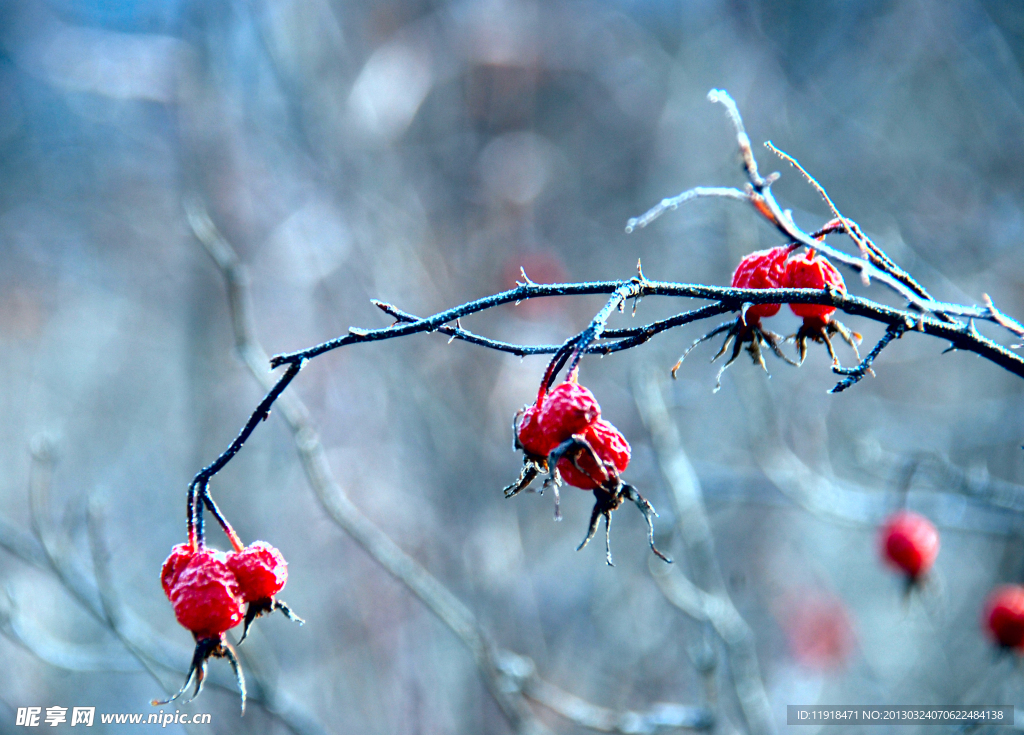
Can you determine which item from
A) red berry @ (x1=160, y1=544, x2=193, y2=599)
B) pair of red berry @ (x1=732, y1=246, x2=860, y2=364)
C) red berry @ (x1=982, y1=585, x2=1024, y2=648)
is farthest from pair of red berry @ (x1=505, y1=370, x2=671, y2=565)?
red berry @ (x1=982, y1=585, x2=1024, y2=648)

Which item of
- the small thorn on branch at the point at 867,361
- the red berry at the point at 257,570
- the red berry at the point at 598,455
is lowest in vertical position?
the red berry at the point at 257,570

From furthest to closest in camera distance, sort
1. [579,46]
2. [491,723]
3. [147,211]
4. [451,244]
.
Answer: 1. [147,211]
2. [579,46]
3. [451,244]
4. [491,723]

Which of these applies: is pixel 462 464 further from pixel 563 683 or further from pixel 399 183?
pixel 399 183

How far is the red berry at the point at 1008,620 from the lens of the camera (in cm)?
243

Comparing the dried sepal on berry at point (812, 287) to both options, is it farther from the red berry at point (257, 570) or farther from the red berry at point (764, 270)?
the red berry at point (257, 570)

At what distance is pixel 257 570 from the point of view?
1.03 m

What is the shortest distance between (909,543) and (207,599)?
2573mm

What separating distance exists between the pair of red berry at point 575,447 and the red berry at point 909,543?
2.16 m

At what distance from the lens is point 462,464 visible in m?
3.78

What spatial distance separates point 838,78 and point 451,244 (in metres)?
3.89

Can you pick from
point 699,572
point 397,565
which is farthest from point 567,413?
point 699,572

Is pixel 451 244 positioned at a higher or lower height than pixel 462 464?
higher

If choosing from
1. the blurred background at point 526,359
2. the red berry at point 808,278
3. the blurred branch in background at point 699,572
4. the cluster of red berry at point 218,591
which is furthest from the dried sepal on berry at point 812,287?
the blurred background at point 526,359

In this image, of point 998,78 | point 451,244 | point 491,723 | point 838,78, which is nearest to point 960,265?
point 998,78
